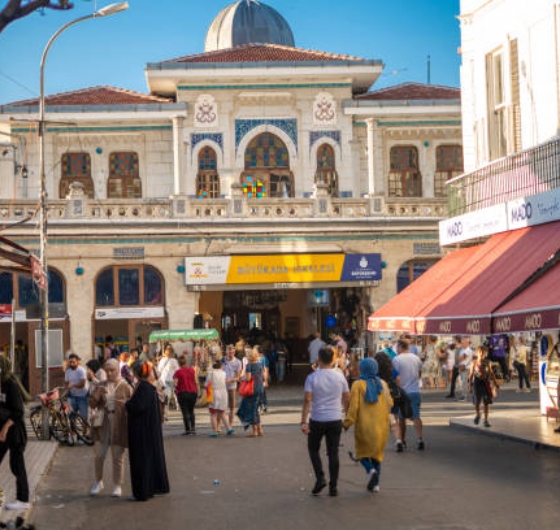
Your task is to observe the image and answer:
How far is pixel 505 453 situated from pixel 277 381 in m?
24.1

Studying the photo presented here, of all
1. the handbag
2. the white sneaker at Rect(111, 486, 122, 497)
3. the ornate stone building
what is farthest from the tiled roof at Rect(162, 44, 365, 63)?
the white sneaker at Rect(111, 486, 122, 497)

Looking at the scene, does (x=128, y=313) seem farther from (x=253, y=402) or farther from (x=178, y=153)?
(x=253, y=402)

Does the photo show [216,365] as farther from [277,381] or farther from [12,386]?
[277,381]

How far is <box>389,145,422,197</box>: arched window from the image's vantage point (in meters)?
44.6

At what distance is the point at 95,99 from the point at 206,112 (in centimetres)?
469

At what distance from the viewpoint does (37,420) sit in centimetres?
2509

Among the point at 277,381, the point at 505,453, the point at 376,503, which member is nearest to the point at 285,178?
the point at 277,381

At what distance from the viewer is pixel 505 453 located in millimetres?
18531

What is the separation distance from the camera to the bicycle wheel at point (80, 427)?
22.7 meters

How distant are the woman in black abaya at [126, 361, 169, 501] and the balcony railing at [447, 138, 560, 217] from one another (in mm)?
9337

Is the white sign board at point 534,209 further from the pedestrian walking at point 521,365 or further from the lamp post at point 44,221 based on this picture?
the pedestrian walking at point 521,365

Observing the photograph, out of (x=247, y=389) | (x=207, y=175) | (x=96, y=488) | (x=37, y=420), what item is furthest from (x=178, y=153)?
(x=96, y=488)

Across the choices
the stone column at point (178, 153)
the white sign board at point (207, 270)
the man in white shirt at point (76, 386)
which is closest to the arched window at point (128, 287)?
the white sign board at point (207, 270)

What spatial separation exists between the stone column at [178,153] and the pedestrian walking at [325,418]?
28.6m
